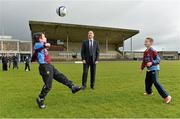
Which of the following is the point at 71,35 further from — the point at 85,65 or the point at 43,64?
the point at 43,64

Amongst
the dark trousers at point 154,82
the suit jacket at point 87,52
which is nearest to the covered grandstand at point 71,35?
the suit jacket at point 87,52

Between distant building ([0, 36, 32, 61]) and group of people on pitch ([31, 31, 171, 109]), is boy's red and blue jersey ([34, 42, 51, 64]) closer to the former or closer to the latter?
group of people on pitch ([31, 31, 171, 109])

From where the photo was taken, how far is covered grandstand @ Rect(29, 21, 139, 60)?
236 ft

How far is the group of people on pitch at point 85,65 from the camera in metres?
6.20

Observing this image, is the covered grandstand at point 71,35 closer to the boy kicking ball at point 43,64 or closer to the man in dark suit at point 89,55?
the man in dark suit at point 89,55

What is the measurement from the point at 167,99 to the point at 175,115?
140 cm

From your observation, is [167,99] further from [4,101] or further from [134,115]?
[4,101]

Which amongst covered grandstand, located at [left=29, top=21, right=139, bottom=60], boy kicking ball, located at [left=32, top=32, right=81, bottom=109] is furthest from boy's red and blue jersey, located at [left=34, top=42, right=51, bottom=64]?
covered grandstand, located at [left=29, top=21, right=139, bottom=60]

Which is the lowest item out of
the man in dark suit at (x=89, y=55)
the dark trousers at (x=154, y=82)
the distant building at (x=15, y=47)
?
the dark trousers at (x=154, y=82)

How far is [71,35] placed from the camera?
83875mm

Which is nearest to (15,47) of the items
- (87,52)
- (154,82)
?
(87,52)

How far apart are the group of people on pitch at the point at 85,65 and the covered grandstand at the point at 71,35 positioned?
197 feet

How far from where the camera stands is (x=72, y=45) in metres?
92.9

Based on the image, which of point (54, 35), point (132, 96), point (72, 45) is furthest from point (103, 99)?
point (72, 45)
